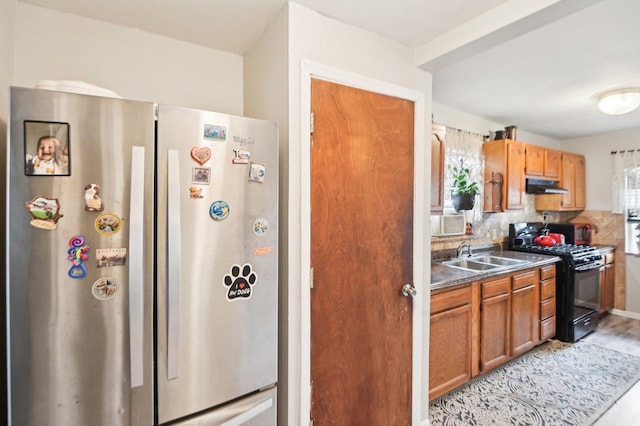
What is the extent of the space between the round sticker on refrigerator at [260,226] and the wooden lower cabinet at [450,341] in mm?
1374

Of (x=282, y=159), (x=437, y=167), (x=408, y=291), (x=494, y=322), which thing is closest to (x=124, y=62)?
(x=282, y=159)

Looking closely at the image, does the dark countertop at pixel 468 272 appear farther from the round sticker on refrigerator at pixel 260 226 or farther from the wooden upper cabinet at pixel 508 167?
the round sticker on refrigerator at pixel 260 226

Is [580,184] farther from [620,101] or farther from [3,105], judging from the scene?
[3,105]

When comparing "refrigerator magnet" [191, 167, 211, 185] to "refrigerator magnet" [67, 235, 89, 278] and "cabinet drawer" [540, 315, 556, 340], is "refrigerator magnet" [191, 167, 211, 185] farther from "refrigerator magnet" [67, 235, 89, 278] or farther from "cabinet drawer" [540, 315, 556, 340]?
"cabinet drawer" [540, 315, 556, 340]

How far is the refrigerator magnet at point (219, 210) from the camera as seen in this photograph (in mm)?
1171

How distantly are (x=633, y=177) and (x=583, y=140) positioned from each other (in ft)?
2.57

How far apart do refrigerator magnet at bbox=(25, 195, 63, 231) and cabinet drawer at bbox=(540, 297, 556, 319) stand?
3720 mm

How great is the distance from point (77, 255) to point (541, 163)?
171 inches

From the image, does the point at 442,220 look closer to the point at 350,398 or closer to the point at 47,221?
the point at 350,398

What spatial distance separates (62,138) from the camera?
953mm

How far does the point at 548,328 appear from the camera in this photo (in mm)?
3070

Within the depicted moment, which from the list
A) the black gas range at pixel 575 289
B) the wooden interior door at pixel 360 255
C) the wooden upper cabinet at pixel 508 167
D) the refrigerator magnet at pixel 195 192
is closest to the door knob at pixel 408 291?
the wooden interior door at pixel 360 255

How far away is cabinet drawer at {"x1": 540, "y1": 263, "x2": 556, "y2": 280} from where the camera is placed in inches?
117

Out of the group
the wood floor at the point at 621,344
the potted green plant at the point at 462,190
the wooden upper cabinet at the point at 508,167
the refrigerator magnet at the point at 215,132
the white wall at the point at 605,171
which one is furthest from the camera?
the white wall at the point at 605,171
